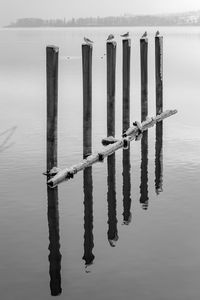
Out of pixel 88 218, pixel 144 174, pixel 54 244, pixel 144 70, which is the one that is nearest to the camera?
pixel 54 244

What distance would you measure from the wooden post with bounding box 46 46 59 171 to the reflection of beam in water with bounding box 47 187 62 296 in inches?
29.9

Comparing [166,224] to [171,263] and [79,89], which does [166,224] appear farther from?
[79,89]

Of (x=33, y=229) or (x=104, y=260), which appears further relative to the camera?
(x=33, y=229)

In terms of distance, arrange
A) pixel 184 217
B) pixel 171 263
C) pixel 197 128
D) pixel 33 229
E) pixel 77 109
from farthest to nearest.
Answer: pixel 77 109 → pixel 197 128 → pixel 184 217 → pixel 33 229 → pixel 171 263

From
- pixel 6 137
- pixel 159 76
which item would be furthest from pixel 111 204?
pixel 6 137

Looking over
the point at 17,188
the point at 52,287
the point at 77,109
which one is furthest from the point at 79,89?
the point at 52,287

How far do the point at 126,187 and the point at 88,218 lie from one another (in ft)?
8.92

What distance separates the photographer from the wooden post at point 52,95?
12.8 meters

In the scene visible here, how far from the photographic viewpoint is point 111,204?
47.7 ft

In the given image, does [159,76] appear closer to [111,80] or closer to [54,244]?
[111,80]

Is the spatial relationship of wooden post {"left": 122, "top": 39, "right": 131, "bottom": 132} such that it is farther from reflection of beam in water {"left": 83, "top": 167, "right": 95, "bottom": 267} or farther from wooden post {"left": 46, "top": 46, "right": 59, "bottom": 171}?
wooden post {"left": 46, "top": 46, "right": 59, "bottom": 171}

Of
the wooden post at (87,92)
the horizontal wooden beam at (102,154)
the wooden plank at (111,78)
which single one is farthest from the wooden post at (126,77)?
the wooden post at (87,92)

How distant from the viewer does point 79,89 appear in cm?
3975

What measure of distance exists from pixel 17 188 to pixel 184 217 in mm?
4462
